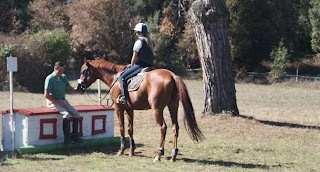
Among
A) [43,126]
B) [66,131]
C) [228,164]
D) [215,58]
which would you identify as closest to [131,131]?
[66,131]

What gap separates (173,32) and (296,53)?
1151 centimetres

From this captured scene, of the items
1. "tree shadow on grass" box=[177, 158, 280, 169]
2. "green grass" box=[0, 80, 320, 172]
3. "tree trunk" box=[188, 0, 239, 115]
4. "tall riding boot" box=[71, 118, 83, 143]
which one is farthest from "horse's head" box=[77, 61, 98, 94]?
"tree trunk" box=[188, 0, 239, 115]

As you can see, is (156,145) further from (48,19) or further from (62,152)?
(48,19)

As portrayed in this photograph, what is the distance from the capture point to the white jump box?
37.3 ft

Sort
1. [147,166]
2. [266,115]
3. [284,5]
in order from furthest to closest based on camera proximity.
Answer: [284,5] → [266,115] → [147,166]

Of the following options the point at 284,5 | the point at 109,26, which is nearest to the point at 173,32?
the point at 109,26

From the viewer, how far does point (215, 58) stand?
16.5 metres

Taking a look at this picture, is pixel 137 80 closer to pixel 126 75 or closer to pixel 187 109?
pixel 126 75

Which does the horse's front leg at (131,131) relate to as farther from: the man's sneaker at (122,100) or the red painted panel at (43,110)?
the red painted panel at (43,110)

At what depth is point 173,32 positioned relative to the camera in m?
50.0

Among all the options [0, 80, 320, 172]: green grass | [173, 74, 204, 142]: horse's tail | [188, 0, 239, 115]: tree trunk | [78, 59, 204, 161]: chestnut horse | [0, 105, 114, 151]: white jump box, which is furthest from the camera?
[188, 0, 239, 115]: tree trunk

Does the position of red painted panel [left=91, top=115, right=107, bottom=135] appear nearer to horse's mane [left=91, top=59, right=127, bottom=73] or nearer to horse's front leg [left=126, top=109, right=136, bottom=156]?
horse's front leg [left=126, top=109, right=136, bottom=156]

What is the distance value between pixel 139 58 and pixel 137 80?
19.0 inches

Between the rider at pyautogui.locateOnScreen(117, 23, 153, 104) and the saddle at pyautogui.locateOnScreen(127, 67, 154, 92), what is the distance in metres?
0.08
